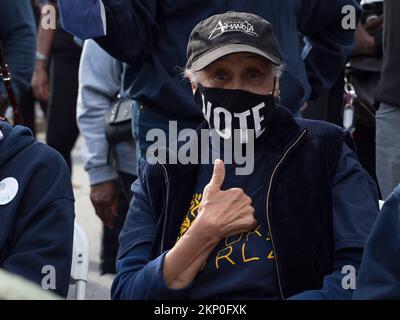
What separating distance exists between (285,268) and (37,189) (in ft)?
2.46

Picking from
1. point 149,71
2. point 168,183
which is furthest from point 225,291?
point 149,71

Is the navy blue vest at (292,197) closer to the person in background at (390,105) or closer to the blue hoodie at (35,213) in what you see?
the blue hoodie at (35,213)

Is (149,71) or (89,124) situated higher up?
(149,71)

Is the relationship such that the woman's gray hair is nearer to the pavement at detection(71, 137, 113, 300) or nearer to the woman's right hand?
the pavement at detection(71, 137, 113, 300)

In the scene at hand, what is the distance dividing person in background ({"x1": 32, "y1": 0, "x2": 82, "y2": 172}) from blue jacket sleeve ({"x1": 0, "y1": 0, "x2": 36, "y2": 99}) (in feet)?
2.54

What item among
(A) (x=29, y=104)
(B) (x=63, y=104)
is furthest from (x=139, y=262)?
(A) (x=29, y=104)

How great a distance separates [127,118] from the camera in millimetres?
4125

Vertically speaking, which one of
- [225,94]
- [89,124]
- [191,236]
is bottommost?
[89,124]

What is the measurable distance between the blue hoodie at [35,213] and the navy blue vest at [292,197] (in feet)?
0.84

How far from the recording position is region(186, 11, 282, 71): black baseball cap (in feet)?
9.25

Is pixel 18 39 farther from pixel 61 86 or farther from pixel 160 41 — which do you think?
pixel 160 41

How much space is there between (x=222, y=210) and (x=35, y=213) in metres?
0.55

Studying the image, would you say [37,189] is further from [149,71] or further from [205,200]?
[149,71]

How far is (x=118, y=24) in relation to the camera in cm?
342
